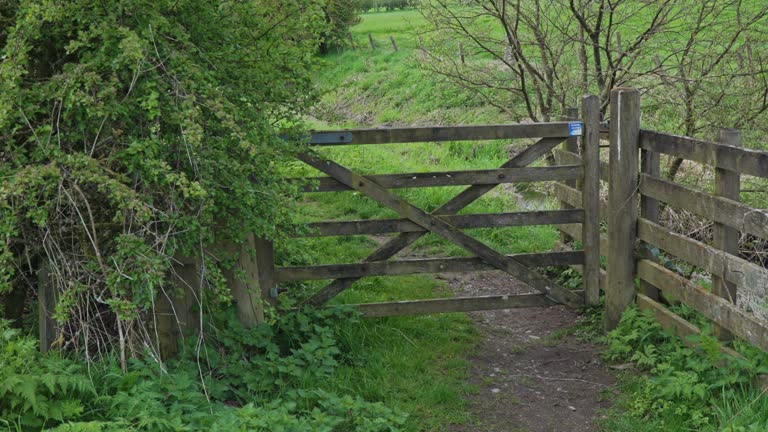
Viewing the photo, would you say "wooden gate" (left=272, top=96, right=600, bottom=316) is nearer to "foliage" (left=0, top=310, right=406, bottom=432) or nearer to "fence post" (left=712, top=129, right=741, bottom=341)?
"foliage" (left=0, top=310, right=406, bottom=432)

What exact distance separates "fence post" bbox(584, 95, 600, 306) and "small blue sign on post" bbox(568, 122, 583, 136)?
5 centimetres

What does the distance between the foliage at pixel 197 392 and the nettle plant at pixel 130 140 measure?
297 mm

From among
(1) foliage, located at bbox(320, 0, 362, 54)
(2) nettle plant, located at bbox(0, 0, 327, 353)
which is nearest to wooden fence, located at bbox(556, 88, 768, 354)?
(1) foliage, located at bbox(320, 0, 362, 54)

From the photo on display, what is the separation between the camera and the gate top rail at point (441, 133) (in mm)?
6629

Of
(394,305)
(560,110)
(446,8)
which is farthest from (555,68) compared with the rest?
(394,305)

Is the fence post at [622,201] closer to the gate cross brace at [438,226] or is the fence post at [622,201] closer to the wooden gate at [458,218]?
the wooden gate at [458,218]

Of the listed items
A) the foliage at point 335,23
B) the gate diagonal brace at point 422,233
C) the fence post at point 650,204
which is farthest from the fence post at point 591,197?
the foliage at point 335,23

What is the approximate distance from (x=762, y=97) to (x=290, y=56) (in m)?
5.23

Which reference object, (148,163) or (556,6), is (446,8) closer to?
(556,6)

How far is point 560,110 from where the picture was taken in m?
9.98

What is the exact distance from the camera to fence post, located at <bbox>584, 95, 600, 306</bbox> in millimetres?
6980

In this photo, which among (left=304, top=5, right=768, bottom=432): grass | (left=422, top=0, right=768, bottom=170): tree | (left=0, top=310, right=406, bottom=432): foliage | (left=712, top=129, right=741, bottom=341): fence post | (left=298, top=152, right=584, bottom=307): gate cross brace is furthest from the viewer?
(left=422, top=0, right=768, bottom=170): tree

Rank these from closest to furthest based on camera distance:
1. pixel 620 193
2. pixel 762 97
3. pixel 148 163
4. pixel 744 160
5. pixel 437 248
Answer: pixel 148 163
pixel 744 160
pixel 620 193
pixel 762 97
pixel 437 248

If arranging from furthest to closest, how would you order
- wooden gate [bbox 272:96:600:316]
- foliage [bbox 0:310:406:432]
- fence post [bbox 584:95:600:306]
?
1. fence post [bbox 584:95:600:306]
2. wooden gate [bbox 272:96:600:316]
3. foliage [bbox 0:310:406:432]
